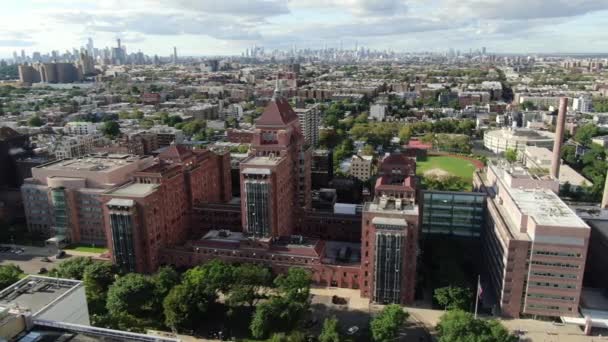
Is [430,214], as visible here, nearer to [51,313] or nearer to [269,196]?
[269,196]

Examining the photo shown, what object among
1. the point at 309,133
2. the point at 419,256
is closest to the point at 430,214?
the point at 419,256

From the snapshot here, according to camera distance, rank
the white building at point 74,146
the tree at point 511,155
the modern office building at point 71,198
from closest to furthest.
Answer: the modern office building at point 71,198 → the white building at point 74,146 → the tree at point 511,155

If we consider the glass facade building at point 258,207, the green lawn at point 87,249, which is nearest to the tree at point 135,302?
the glass facade building at point 258,207

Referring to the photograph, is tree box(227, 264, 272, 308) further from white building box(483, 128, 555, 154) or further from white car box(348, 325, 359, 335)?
white building box(483, 128, 555, 154)

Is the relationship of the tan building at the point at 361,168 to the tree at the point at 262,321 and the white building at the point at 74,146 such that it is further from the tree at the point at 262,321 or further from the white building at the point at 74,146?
the white building at the point at 74,146

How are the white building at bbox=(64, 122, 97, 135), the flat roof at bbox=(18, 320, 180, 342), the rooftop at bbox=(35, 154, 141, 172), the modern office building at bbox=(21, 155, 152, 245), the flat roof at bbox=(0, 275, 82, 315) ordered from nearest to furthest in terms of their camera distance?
the flat roof at bbox=(18, 320, 180, 342) < the flat roof at bbox=(0, 275, 82, 315) < the modern office building at bbox=(21, 155, 152, 245) < the rooftop at bbox=(35, 154, 141, 172) < the white building at bbox=(64, 122, 97, 135)

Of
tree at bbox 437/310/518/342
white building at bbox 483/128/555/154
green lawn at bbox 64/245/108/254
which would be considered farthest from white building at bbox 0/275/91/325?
white building at bbox 483/128/555/154

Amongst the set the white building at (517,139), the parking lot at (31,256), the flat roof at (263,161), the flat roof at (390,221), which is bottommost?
the parking lot at (31,256)
